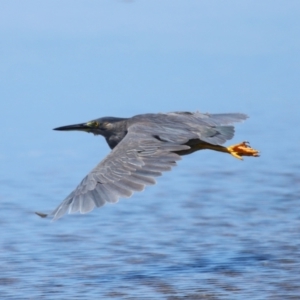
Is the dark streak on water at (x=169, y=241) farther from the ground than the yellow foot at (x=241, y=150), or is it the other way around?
the yellow foot at (x=241, y=150)

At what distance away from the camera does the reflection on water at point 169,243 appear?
290 inches

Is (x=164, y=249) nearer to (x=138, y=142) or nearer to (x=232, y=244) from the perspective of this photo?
(x=232, y=244)

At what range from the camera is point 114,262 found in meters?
7.96

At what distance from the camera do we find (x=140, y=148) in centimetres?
732

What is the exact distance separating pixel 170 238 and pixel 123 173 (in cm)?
181

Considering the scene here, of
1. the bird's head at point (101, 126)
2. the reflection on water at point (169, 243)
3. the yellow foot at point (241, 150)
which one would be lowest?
the reflection on water at point (169, 243)

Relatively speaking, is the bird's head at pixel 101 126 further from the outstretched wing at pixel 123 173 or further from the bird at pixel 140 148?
the outstretched wing at pixel 123 173

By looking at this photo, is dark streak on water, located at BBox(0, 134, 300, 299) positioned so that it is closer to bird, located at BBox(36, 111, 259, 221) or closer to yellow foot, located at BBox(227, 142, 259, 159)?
yellow foot, located at BBox(227, 142, 259, 159)

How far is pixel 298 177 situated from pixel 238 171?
791 mm

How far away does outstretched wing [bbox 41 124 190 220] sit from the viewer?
259 inches

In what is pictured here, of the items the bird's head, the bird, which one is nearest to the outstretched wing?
the bird

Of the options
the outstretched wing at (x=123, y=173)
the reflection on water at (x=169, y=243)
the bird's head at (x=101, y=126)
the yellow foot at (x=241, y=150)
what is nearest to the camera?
the outstretched wing at (x=123, y=173)

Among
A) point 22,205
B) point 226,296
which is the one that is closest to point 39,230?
point 22,205

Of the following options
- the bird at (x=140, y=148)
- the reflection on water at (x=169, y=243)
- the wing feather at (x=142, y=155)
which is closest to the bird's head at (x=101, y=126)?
the bird at (x=140, y=148)
